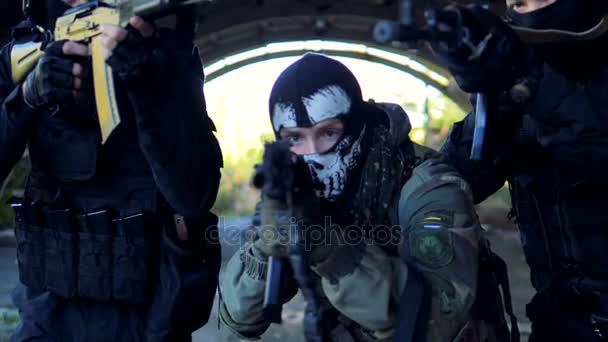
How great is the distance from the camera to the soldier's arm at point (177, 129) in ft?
5.95

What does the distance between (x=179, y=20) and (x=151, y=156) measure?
1.19ft

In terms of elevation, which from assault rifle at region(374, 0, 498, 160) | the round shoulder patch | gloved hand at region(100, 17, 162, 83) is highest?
assault rifle at region(374, 0, 498, 160)

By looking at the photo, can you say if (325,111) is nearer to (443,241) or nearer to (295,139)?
(295,139)

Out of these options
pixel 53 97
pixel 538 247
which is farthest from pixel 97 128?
pixel 538 247

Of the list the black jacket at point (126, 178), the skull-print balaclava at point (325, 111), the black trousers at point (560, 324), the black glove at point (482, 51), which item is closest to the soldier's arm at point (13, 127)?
the black jacket at point (126, 178)

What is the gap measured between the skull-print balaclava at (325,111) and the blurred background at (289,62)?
2854 mm

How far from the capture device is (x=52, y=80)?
1.87m

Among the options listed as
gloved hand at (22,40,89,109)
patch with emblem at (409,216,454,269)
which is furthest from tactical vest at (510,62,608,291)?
gloved hand at (22,40,89,109)

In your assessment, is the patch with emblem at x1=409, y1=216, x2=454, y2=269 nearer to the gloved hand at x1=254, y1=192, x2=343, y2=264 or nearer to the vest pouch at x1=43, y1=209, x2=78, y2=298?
the gloved hand at x1=254, y1=192, x2=343, y2=264

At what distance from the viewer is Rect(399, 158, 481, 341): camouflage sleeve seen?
1655 millimetres

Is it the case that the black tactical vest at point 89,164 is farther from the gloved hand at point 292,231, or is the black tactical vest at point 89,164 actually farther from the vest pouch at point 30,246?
the gloved hand at point 292,231

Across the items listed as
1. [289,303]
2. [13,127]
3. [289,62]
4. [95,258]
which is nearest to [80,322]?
[95,258]

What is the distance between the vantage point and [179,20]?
1924 mm

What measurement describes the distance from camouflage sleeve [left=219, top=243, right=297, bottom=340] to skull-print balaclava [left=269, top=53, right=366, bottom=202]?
10.1 inches
